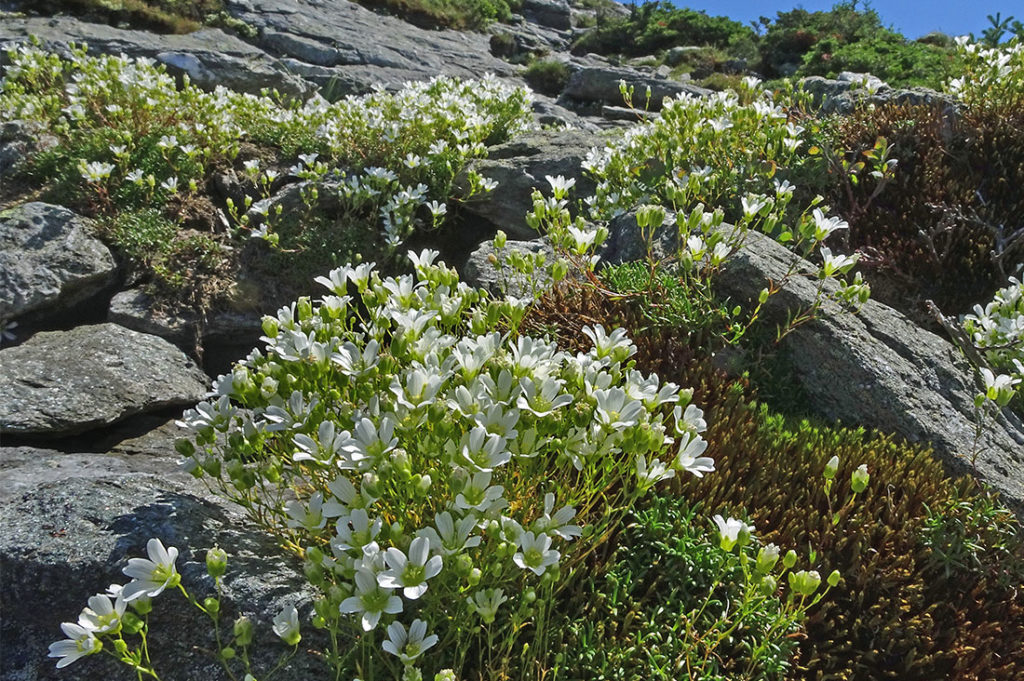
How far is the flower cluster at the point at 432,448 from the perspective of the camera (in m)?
1.77

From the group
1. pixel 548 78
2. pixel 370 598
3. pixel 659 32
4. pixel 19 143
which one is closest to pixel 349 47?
pixel 548 78

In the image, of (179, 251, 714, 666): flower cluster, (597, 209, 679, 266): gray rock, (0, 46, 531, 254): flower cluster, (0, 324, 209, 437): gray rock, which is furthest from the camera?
(0, 46, 531, 254): flower cluster

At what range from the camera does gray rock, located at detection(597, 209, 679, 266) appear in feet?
13.7

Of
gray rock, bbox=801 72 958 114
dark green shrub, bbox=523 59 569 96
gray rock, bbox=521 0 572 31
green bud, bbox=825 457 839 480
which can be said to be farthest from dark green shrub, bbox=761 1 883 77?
green bud, bbox=825 457 839 480

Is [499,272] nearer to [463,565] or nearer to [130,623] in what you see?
[463,565]

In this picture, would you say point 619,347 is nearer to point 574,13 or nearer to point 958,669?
point 958,669

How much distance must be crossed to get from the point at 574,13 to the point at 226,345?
39262mm

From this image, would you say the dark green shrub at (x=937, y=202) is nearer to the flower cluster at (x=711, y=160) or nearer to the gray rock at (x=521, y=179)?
the flower cluster at (x=711, y=160)

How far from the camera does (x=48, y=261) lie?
16.5ft

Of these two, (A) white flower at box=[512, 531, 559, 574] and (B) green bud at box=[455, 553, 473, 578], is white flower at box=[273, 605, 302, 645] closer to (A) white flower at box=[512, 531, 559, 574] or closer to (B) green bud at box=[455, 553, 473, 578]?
(B) green bud at box=[455, 553, 473, 578]

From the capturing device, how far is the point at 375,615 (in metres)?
1.66

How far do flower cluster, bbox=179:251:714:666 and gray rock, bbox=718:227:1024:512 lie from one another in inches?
65.7

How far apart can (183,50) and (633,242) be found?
999 cm

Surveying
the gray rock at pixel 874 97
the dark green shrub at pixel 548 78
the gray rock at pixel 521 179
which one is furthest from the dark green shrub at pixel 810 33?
the gray rock at pixel 521 179
